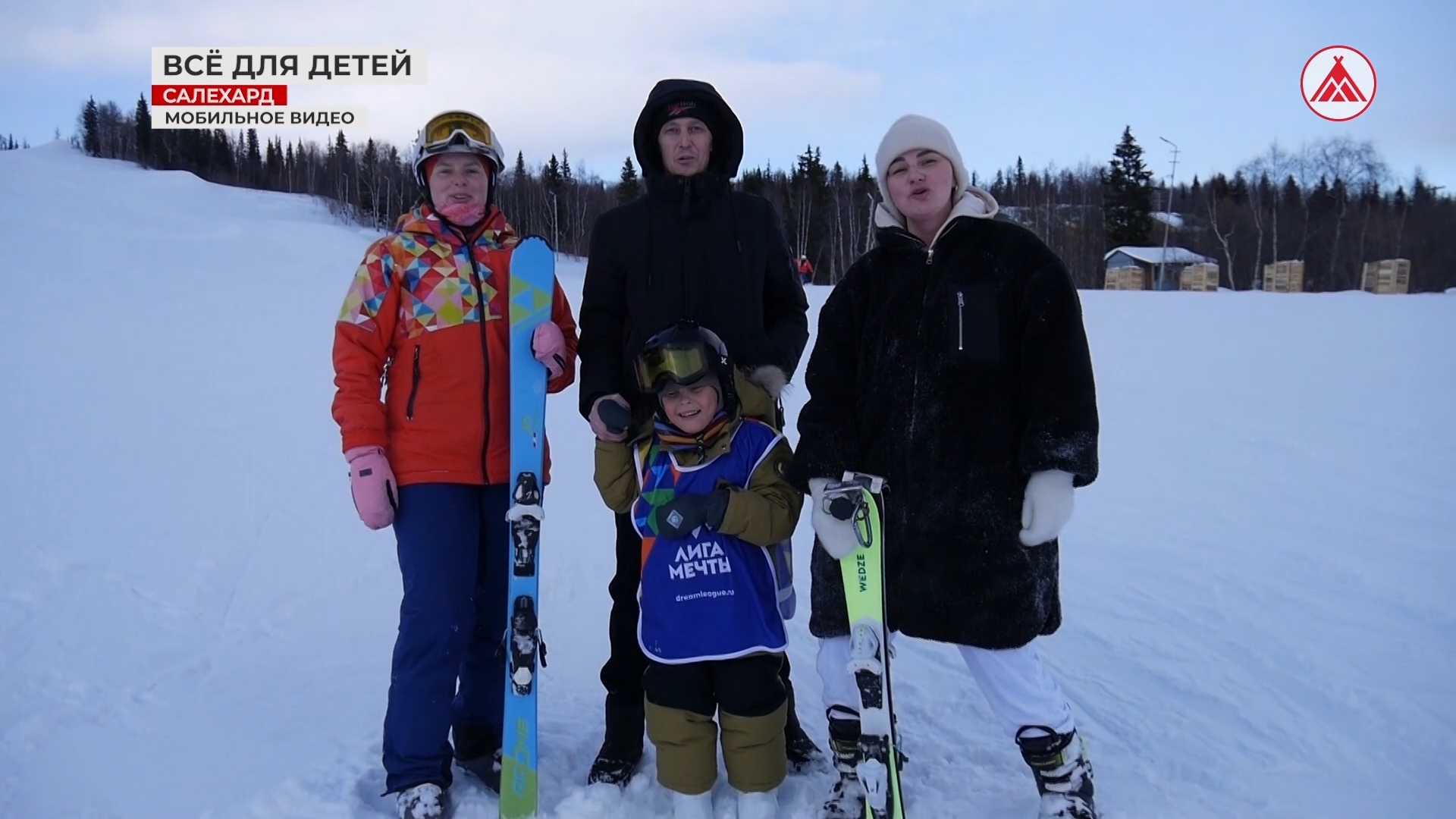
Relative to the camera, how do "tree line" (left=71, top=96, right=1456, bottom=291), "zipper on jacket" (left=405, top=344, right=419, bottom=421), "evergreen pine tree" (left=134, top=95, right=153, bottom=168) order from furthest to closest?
"evergreen pine tree" (left=134, top=95, right=153, bottom=168), "tree line" (left=71, top=96, right=1456, bottom=291), "zipper on jacket" (left=405, top=344, right=419, bottom=421)

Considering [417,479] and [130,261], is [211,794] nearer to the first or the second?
[417,479]

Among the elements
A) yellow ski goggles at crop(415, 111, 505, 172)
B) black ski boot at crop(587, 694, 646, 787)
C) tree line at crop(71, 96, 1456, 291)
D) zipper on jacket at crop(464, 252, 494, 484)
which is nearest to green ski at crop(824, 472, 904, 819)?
black ski boot at crop(587, 694, 646, 787)

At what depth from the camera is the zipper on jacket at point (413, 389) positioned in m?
2.59

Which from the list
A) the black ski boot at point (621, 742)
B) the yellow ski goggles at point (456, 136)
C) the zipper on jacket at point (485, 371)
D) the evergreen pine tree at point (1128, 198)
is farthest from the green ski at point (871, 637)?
the evergreen pine tree at point (1128, 198)

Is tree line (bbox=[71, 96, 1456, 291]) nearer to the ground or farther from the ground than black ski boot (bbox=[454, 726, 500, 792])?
farther from the ground

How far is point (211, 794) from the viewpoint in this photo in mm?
2707

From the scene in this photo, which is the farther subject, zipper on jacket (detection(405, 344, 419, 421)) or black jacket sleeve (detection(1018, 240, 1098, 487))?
zipper on jacket (detection(405, 344, 419, 421))

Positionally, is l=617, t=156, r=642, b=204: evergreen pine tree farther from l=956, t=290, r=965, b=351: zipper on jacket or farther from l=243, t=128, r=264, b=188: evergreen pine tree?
l=956, t=290, r=965, b=351: zipper on jacket

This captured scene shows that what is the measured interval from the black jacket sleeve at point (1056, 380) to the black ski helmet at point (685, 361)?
0.86 metres

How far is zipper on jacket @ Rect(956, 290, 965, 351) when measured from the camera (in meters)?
2.35

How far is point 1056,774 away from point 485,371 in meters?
2.01

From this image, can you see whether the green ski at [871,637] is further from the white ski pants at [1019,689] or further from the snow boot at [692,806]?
the snow boot at [692,806]

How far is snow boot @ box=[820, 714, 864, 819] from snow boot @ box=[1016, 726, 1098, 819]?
18.4 inches

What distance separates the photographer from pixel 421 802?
8.18 ft
